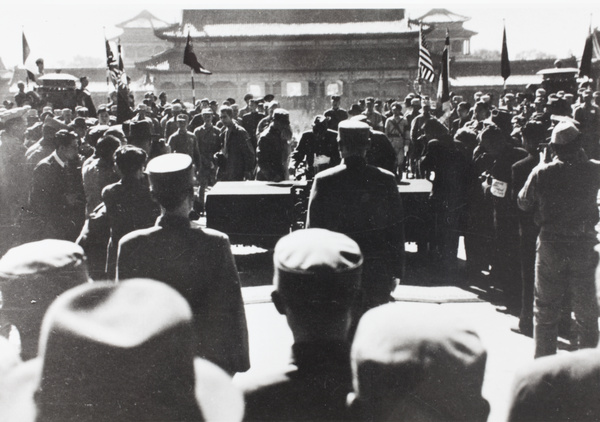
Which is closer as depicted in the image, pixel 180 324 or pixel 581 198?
pixel 180 324

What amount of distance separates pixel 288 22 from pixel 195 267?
32.8 meters

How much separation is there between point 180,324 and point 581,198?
3.13m

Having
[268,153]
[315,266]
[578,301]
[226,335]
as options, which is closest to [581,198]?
[578,301]

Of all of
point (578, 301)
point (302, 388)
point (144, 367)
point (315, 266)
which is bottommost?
point (578, 301)

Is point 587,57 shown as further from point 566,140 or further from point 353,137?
point 353,137

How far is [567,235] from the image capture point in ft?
12.5

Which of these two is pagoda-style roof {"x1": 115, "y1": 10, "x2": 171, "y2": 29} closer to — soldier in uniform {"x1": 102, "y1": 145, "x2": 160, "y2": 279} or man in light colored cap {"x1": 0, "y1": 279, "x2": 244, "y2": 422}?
soldier in uniform {"x1": 102, "y1": 145, "x2": 160, "y2": 279}

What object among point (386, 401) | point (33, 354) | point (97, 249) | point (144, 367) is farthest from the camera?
point (97, 249)

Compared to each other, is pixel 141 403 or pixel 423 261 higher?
pixel 141 403

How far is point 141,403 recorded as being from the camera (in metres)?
1.38

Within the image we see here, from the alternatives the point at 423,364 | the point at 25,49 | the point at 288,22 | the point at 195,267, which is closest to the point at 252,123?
the point at 25,49

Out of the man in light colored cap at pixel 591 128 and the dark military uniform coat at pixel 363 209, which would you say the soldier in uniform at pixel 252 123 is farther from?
the dark military uniform coat at pixel 363 209

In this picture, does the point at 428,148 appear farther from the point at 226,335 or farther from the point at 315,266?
the point at 315,266

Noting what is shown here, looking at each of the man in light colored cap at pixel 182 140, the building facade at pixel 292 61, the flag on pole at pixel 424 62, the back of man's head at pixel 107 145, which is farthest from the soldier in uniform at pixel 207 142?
the building facade at pixel 292 61
